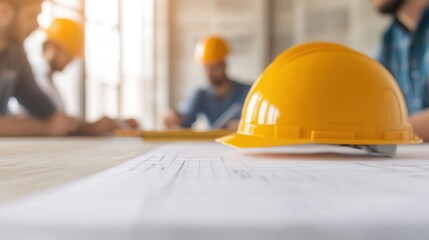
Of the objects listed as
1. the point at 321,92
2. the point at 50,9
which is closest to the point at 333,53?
the point at 321,92

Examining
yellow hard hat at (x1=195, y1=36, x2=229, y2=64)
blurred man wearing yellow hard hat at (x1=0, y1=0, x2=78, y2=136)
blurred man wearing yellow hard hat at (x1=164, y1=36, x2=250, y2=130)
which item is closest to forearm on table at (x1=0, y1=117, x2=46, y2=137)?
blurred man wearing yellow hard hat at (x1=0, y1=0, x2=78, y2=136)

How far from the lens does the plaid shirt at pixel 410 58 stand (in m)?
2.43

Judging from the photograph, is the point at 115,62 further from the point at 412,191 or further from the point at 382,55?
the point at 412,191

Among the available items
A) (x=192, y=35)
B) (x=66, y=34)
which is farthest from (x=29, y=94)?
(x=192, y=35)

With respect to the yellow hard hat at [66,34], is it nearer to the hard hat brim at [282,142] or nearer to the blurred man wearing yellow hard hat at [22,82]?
the blurred man wearing yellow hard hat at [22,82]

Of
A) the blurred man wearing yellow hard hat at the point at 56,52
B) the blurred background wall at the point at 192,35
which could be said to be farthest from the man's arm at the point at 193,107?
the blurred background wall at the point at 192,35

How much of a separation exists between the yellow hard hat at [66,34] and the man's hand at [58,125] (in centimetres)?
153

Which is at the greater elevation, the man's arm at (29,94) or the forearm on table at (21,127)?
the man's arm at (29,94)

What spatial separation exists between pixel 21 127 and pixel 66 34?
1.62 metres

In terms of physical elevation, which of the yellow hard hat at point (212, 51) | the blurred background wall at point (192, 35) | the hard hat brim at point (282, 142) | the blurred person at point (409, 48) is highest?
the blurred background wall at point (192, 35)

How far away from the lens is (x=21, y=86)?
8.82 feet

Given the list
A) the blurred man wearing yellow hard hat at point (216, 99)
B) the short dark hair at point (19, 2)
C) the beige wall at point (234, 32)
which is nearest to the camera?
the short dark hair at point (19, 2)

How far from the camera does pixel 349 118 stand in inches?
36.3

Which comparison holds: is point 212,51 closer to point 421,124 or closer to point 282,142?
point 421,124
